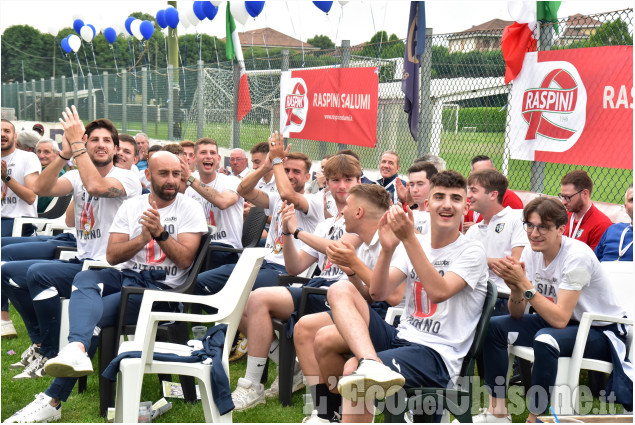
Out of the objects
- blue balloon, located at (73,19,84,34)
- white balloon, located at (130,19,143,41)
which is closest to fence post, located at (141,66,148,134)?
white balloon, located at (130,19,143,41)

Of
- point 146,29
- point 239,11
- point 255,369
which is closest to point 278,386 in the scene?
point 255,369

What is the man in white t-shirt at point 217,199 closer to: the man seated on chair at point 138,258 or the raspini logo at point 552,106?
the man seated on chair at point 138,258

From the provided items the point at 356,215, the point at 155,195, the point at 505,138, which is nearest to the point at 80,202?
the point at 155,195

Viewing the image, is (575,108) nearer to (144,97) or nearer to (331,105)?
(331,105)

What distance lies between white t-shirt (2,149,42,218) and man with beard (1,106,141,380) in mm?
1345

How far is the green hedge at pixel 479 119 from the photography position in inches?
242

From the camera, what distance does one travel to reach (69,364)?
374 centimetres

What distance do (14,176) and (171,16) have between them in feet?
34.3

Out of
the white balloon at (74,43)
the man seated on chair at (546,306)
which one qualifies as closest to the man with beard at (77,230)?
the man seated on chair at (546,306)

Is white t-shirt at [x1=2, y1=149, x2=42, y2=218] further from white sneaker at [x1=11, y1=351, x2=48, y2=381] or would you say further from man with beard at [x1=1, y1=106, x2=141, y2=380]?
white sneaker at [x1=11, y1=351, x2=48, y2=381]

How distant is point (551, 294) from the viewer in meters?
4.11

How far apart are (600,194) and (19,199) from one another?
216 inches

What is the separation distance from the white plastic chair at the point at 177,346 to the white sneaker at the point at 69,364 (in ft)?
0.70

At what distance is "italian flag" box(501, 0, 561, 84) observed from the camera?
18.7 ft
